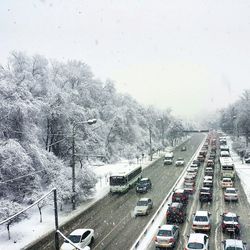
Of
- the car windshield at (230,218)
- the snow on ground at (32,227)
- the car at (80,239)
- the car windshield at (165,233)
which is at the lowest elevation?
the snow on ground at (32,227)

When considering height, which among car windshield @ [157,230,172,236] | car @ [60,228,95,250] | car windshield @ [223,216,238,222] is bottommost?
car @ [60,228,95,250]

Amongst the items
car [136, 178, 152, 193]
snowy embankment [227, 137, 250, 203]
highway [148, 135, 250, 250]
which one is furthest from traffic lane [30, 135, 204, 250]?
snowy embankment [227, 137, 250, 203]

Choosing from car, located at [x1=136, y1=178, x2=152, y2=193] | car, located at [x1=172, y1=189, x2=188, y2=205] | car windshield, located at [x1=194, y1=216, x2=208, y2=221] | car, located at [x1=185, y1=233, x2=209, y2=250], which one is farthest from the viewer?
car, located at [x1=136, y1=178, x2=152, y2=193]

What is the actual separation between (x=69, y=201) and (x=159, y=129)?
92.1 metres

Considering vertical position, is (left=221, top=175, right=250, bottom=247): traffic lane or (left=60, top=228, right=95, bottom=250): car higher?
(left=60, top=228, right=95, bottom=250): car

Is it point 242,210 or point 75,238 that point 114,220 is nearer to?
point 75,238

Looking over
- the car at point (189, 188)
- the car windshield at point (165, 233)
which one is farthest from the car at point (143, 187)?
the car windshield at point (165, 233)

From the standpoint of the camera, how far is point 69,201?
1569 inches

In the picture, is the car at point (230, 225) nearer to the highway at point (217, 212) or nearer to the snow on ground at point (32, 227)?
the highway at point (217, 212)

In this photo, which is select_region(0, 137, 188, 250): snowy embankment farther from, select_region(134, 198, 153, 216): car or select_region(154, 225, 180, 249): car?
select_region(154, 225, 180, 249): car

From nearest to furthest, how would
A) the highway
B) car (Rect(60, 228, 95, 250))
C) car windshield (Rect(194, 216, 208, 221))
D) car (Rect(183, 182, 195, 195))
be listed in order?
car (Rect(60, 228, 95, 250)) → the highway → car windshield (Rect(194, 216, 208, 221)) → car (Rect(183, 182, 195, 195))

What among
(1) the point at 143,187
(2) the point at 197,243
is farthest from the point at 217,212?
(2) the point at 197,243

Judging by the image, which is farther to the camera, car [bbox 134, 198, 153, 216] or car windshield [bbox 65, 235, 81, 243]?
car [bbox 134, 198, 153, 216]

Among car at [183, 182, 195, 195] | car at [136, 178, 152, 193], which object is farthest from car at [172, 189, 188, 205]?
car at [136, 178, 152, 193]
